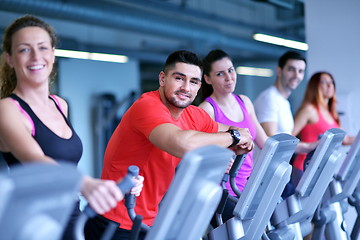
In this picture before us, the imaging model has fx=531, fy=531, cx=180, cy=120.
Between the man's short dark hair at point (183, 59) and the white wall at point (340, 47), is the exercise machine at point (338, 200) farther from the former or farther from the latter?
the white wall at point (340, 47)

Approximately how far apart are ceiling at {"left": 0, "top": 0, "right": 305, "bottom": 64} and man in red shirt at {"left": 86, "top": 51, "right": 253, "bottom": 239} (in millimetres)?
4222

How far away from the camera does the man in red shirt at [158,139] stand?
1918 mm

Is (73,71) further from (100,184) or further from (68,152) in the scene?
(100,184)

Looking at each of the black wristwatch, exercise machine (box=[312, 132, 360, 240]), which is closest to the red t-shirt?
the black wristwatch

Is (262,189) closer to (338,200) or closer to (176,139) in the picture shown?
(176,139)

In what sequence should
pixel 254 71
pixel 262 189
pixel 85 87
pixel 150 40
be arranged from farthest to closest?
pixel 254 71 < pixel 150 40 < pixel 85 87 < pixel 262 189

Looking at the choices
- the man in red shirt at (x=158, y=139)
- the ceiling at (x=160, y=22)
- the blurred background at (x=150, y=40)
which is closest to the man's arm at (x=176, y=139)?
the man in red shirt at (x=158, y=139)

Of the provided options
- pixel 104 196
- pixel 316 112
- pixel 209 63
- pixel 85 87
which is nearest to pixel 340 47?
pixel 316 112

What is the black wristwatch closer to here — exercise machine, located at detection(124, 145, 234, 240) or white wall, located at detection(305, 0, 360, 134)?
exercise machine, located at detection(124, 145, 234, 240)

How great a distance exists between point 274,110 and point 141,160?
64.6 inches

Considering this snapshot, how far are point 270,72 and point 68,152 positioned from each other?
15.0 m

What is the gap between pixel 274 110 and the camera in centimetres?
354

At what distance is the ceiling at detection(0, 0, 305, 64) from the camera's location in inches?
269

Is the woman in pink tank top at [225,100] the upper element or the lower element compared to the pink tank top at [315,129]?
upper
